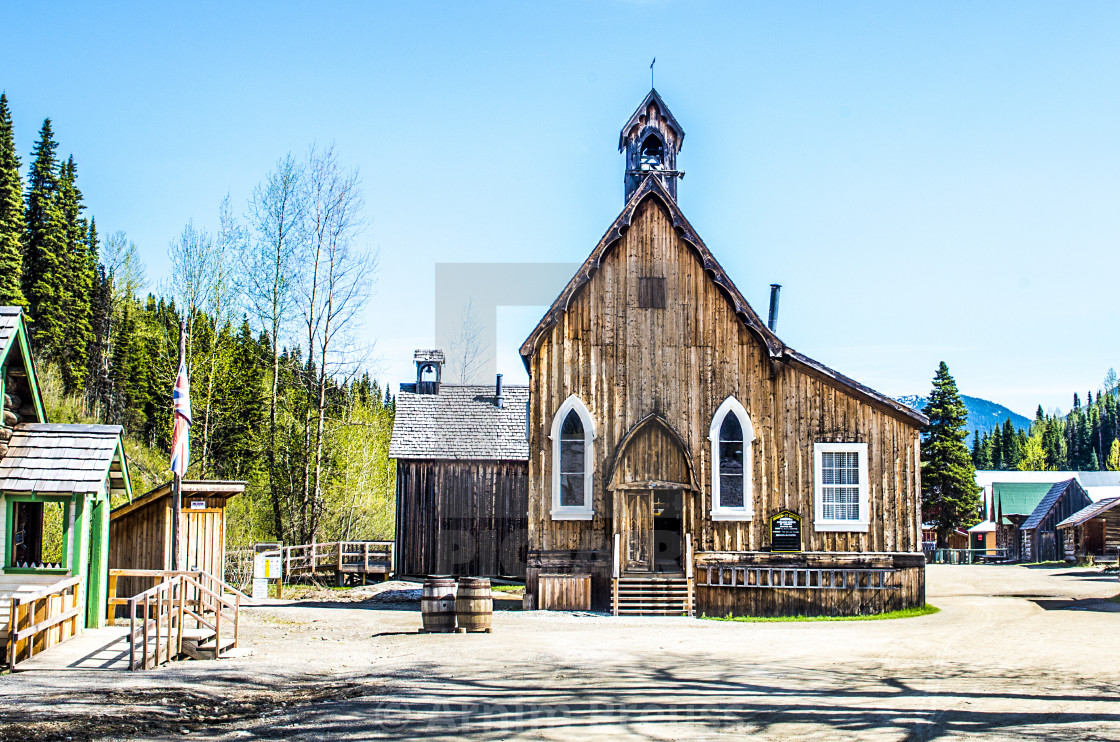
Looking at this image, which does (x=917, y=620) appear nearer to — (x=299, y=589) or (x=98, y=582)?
(x=98, y=582)

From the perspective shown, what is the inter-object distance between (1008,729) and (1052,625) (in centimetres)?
1227

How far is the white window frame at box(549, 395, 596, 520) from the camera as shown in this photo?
23703 millimetres

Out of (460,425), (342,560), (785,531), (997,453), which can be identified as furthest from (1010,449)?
(785,531)

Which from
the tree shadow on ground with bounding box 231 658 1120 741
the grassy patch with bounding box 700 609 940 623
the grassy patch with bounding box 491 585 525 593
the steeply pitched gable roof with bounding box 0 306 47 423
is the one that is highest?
the steeply pitched gable roof with bounding box 0 306 47 423

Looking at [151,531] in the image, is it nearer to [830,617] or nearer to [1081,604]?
[830,617]

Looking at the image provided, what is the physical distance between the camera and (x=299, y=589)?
31438 millimetres

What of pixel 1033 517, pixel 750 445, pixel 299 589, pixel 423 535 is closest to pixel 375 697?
pixel 750 445

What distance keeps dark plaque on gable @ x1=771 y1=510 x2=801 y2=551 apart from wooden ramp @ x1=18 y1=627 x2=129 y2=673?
13828 millimetres

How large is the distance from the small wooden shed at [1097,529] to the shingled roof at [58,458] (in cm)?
4939

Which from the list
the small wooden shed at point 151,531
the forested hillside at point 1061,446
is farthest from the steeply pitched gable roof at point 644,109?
the forested hillside at point 1061,446

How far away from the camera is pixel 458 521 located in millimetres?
34781

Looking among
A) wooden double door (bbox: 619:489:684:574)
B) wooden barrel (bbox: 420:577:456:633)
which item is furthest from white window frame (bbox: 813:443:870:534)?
wooden barrel (bbox: 420:577:456:633)

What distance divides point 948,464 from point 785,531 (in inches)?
1829

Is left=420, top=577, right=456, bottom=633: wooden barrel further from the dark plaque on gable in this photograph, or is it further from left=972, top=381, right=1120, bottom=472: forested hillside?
left=972, top=381, right=1120, bottom=472: forested hillside
